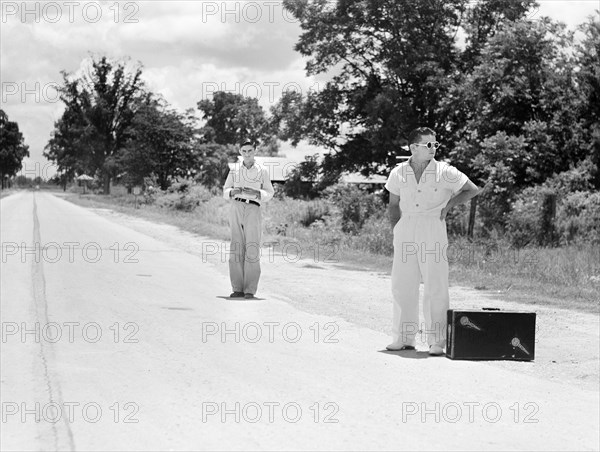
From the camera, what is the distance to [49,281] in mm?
15062

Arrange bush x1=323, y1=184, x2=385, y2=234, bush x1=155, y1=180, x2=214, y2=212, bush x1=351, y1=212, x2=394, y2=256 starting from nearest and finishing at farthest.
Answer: bush x1=351, y1=212, x2=394, y2=256
bush x1=323, y1=184, x2=385, y2=234
bush x1=155, y1=180, x2=214, y2=212

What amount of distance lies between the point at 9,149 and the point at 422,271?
16606 cm

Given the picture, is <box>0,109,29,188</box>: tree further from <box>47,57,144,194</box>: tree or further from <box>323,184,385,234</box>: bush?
<box>323,184,385,234</box>: bush

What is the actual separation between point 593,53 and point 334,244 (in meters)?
9.49

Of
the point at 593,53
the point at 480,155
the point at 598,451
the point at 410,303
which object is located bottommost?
the point at 598,451

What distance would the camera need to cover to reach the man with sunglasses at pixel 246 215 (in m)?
10.5

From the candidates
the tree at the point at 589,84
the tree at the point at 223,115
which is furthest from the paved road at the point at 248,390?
the tree at the point at 223,115

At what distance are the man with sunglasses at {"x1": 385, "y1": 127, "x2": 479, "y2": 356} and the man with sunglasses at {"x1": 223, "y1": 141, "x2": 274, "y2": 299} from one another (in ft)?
10.8

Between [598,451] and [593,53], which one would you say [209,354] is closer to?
[598,451]

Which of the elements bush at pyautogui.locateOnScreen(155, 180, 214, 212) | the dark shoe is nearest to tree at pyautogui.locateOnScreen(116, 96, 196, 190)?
bush at pyautogui.locateOnScreen(155, 180, 214, 212)

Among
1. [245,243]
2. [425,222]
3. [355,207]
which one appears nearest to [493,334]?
[425,222]

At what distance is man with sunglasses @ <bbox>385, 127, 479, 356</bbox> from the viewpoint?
666 centimetres

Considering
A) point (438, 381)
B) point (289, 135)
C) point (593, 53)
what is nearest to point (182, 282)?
point (438, 381)

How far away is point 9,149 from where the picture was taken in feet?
534
